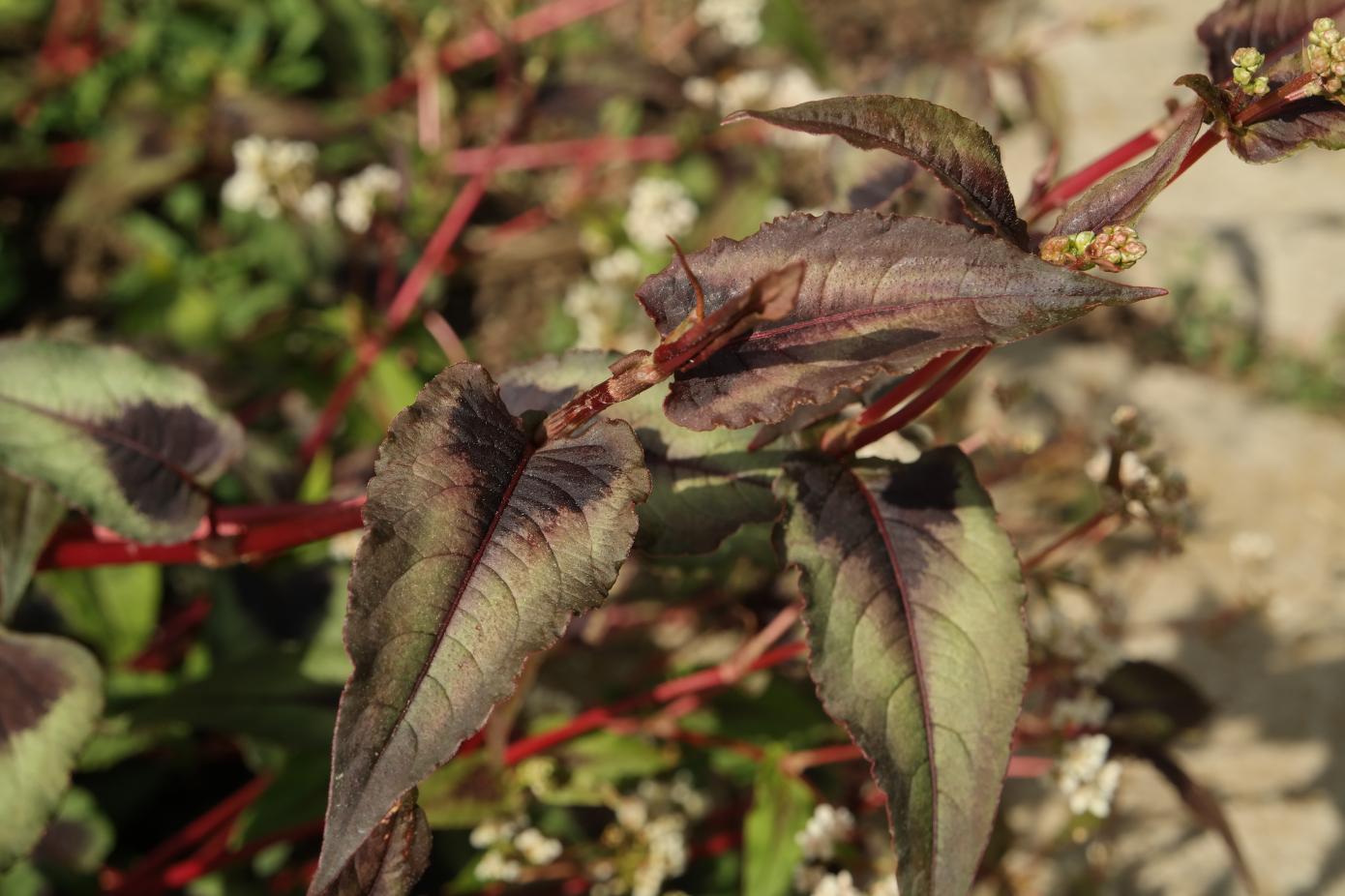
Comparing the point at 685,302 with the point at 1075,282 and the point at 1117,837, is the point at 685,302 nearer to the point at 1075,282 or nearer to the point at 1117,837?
the point at 1075,282

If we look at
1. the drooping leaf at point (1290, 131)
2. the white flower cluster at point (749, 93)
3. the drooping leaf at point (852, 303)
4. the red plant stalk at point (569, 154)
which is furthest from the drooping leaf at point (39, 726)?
the white flower cluster at point (749, 93)

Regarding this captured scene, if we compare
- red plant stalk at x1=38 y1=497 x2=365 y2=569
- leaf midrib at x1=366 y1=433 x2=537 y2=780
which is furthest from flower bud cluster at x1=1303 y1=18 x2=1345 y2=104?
red plant stalk at x1=38 y1=497 x2=365 y2=569

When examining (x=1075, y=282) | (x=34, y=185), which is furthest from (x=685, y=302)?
(x=34, y=185)

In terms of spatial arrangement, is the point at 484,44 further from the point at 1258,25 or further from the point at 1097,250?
the point at 1097,250

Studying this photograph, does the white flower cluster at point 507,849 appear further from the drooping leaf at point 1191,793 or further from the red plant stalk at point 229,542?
the drooping leaf at point 1191,793

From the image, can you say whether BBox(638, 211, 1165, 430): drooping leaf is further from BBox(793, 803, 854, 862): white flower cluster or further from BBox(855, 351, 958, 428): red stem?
BBox(793, 803, 854, 862): white flower cluster

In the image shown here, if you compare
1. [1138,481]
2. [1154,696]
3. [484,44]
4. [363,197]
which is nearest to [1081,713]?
[1154,696]
